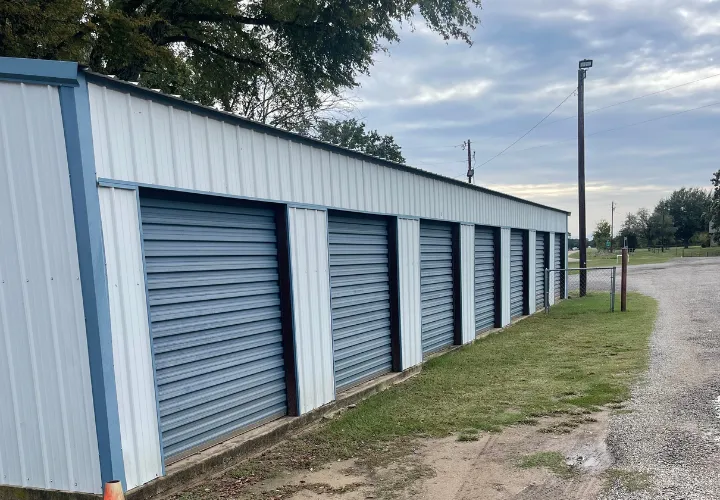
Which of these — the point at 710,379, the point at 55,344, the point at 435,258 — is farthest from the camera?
the point at 435,258

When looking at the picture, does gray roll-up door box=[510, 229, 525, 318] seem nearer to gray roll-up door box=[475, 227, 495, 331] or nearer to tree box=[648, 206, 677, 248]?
gray roll-up door box=[475, 227, 495, 331]

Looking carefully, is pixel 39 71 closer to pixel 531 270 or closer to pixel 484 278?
pixel 484 278

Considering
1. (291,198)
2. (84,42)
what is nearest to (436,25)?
(84,42)

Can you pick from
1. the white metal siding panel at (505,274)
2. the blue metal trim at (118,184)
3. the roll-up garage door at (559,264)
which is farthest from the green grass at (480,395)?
the roll-up garage door at (559,264)

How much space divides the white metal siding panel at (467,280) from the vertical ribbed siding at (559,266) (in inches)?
350

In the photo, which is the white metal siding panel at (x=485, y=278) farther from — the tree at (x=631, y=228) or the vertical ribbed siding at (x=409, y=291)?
the tree at (x=631, y=228)

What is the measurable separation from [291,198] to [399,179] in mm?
2758

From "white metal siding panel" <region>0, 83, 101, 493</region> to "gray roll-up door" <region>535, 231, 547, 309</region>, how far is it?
562 inches

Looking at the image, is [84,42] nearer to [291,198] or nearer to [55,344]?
[291,198]

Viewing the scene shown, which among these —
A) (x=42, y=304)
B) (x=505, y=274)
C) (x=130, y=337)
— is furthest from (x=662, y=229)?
(x=42, y=304)

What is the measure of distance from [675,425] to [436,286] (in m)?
4.82

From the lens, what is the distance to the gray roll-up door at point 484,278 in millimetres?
11320

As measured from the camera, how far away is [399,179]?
788 cm

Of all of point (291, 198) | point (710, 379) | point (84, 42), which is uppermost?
point (84, 42)
